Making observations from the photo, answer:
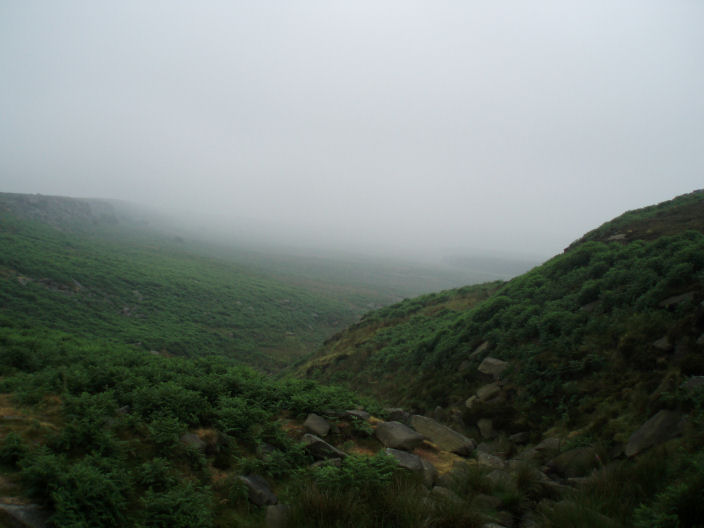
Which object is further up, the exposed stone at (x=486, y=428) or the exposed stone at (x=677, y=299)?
the exposed stone at (x=677, y=299)

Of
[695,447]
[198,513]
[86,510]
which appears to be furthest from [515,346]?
[86,510]

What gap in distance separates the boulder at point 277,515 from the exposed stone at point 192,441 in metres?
1.86

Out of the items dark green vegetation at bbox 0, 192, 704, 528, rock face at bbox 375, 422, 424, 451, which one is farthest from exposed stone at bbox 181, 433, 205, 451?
rock face at bbox 375, 422, 424, 451

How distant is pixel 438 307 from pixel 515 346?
11.8 meters

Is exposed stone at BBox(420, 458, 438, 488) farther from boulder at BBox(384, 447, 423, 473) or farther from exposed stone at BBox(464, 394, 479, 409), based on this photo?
exposed stone at BBox(464, 394, 479, 409)

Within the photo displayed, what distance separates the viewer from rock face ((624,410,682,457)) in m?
5.30

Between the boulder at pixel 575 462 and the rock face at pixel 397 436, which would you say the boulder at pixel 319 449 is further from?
the boulder at pixel 575 462

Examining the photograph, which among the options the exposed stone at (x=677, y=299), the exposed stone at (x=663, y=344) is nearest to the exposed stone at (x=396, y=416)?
the exposed stone at (x=663, y=344)

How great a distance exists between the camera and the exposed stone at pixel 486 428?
27.3ft

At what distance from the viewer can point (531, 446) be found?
7270 millimetres

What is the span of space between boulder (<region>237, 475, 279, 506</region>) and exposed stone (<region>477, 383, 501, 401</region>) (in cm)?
677

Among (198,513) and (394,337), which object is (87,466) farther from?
(394,337)

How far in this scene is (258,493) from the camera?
491 cm

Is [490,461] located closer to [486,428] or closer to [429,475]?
[429,475]
